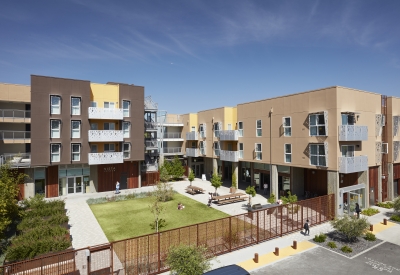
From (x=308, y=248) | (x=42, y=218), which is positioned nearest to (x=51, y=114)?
(x=42, y=218)

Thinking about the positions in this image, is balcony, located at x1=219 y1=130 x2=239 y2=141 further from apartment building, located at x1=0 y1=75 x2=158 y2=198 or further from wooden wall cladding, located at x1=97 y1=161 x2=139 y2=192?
wooden wall cladding, located at x1=97 y1=161 x2=139 y2=192

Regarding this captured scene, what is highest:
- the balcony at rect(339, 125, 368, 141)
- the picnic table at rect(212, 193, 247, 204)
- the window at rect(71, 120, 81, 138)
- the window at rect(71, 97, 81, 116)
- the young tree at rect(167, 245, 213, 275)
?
the window at rect(71, 97, 81, 116)

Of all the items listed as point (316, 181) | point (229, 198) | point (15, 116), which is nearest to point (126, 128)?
point (15, 116)

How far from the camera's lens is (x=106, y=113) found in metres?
33.0

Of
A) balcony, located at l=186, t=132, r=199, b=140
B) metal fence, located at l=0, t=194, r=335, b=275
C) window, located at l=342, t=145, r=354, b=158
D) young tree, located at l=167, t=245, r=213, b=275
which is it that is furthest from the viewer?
balcony, located at l=186, t=132, r=199, b=140

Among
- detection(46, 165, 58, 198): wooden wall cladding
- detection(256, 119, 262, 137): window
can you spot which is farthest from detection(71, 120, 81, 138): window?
detection(256, 119, 262, 137): window

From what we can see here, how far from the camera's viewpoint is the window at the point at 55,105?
99.9 feet

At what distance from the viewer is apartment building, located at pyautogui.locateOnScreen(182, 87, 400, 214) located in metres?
23.3

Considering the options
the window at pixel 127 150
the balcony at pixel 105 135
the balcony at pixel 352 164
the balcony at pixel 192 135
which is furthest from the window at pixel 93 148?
the balcony at pixel 352 164

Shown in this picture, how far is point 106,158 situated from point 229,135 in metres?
16.4

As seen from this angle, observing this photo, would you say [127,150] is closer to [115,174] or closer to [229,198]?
[115,174]

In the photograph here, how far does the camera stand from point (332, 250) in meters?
16.8

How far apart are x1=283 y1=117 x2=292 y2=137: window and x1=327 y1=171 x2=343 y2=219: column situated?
5.83 m

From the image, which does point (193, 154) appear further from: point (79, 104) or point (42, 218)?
point (42, 218)
